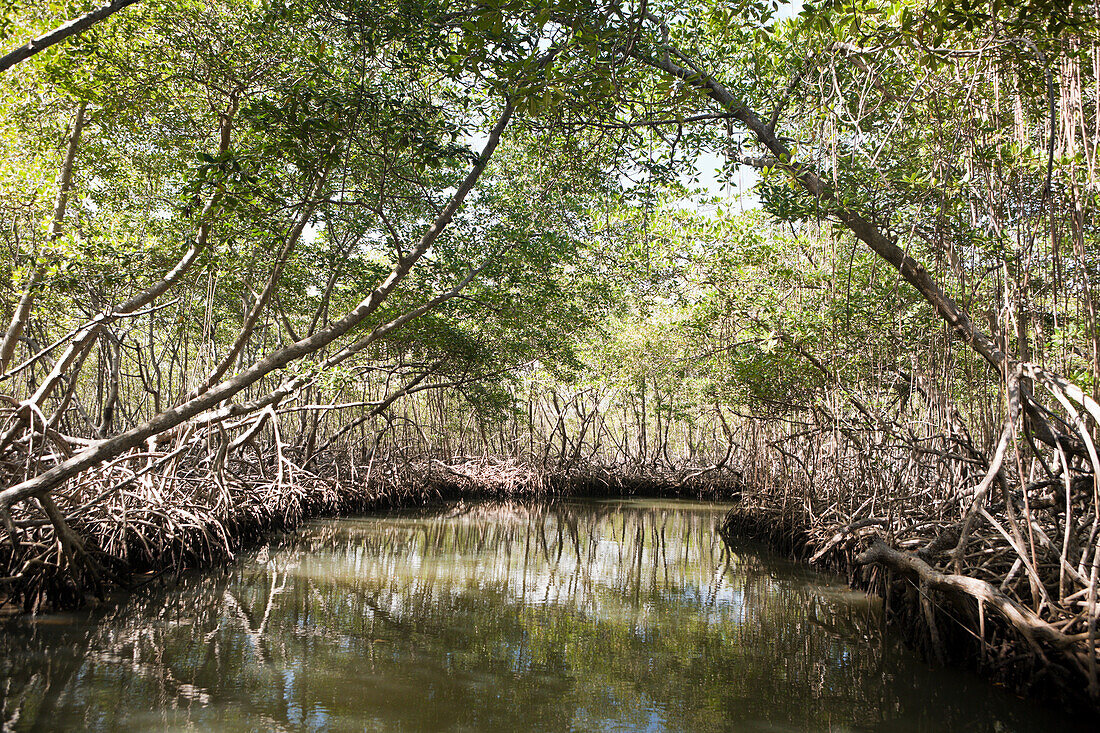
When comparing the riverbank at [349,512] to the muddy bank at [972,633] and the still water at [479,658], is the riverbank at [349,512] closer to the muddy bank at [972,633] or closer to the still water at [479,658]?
the muddy bank at [972,633]

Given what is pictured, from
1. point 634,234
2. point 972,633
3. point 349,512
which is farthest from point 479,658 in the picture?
point 349,512

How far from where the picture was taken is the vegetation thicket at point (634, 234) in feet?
10.9

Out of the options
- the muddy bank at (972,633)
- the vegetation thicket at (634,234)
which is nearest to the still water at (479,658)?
the muddy bank at (972,633)

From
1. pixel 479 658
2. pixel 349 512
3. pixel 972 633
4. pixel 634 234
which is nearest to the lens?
pixel 972 633

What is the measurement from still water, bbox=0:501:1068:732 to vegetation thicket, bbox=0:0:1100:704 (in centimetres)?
49

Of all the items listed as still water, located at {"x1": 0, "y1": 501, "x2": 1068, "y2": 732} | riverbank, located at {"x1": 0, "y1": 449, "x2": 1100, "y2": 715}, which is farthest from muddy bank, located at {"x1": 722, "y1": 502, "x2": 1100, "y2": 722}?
still water, located at {"x1": 0, "y1": 501, "x2": 1068, "y2": 732}

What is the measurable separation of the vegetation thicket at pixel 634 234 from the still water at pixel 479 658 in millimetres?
A: 489

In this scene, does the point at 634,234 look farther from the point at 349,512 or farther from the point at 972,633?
the point at 349,512

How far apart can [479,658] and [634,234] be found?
544cm

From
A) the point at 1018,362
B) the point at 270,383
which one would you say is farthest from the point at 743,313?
the point at 270,383

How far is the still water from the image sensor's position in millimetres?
3289

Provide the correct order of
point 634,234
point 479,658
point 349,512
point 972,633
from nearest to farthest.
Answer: point 972,633
point 479,658
point 634,234
point 349,512

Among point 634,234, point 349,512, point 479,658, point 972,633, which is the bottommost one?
point 349,512

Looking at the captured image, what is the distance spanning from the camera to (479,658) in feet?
13.7
